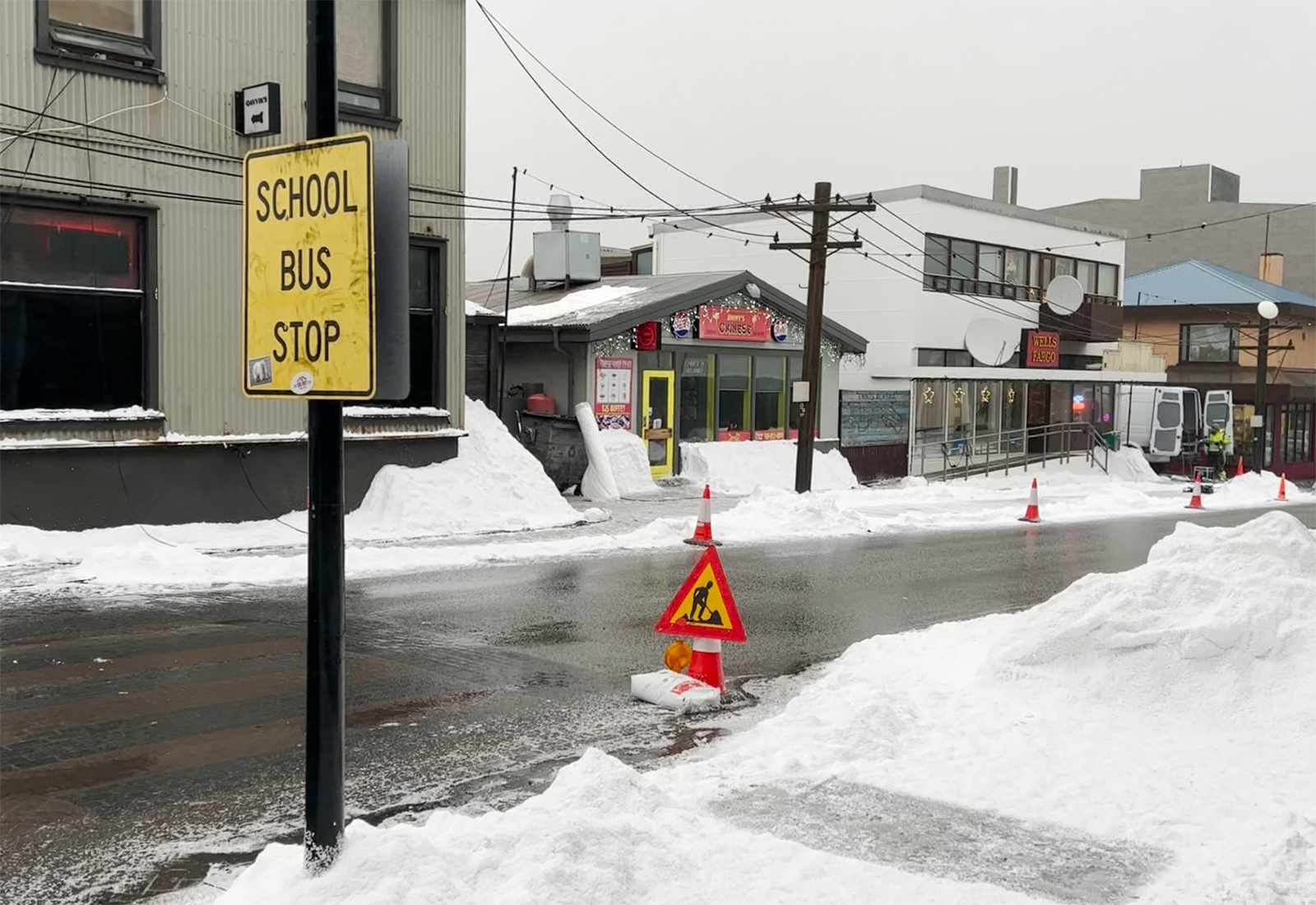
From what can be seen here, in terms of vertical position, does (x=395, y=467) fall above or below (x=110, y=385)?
below

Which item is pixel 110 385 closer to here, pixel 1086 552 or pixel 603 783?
pixel 603 783

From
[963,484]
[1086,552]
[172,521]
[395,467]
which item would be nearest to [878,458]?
[963,484]

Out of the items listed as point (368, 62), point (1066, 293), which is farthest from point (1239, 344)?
point (368, 62)

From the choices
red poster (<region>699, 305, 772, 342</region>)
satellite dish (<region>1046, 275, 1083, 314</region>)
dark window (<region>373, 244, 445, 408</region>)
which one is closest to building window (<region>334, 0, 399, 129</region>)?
dark window (<region>373, 244, 445, 408</region>)

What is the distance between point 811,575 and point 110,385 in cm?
866

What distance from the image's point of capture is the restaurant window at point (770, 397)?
Result: 29312 millimetres

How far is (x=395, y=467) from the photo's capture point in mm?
18328

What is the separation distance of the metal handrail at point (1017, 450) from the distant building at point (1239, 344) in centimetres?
1313

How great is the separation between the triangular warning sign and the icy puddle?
7.65 feet

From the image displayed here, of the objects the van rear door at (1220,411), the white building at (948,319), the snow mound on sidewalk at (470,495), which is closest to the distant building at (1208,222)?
the van rear door at (1220,411)

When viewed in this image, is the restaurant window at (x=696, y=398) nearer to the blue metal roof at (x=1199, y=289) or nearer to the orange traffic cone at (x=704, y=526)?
the orange traffic cone at (x=704, y=526)

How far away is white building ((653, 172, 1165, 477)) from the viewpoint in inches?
1379

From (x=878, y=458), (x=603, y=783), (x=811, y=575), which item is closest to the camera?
(x=603, y=783)

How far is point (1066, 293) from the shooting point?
40500 millimetres
